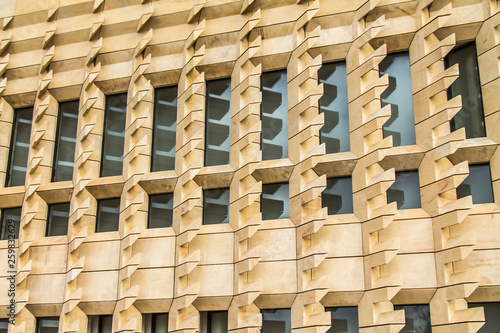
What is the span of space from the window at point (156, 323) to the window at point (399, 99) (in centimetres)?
923

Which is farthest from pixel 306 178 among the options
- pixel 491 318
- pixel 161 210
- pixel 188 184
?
pixel 491 318

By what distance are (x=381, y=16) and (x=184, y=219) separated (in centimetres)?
896

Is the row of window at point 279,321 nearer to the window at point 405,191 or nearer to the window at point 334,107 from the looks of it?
the window at point 405,191

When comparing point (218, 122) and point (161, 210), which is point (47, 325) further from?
point (218, 122)

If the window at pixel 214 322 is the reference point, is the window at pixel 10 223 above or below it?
above

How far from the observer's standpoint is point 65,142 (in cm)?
2491

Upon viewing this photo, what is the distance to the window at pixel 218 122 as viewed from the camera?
2264 cm

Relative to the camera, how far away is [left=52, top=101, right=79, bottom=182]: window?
963 inches

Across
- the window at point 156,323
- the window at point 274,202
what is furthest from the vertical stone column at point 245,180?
the window at point 156,323

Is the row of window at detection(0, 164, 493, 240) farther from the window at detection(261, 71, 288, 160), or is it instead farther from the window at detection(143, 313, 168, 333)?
the window at detection(143, 313, 168, 333)

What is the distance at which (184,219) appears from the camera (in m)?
21.5

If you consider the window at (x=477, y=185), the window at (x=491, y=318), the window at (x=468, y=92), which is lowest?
the window at (x=491, y=318)

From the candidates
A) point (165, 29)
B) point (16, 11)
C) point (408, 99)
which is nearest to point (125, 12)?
point (165, 29)

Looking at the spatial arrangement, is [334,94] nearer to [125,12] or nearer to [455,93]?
[455,93]
